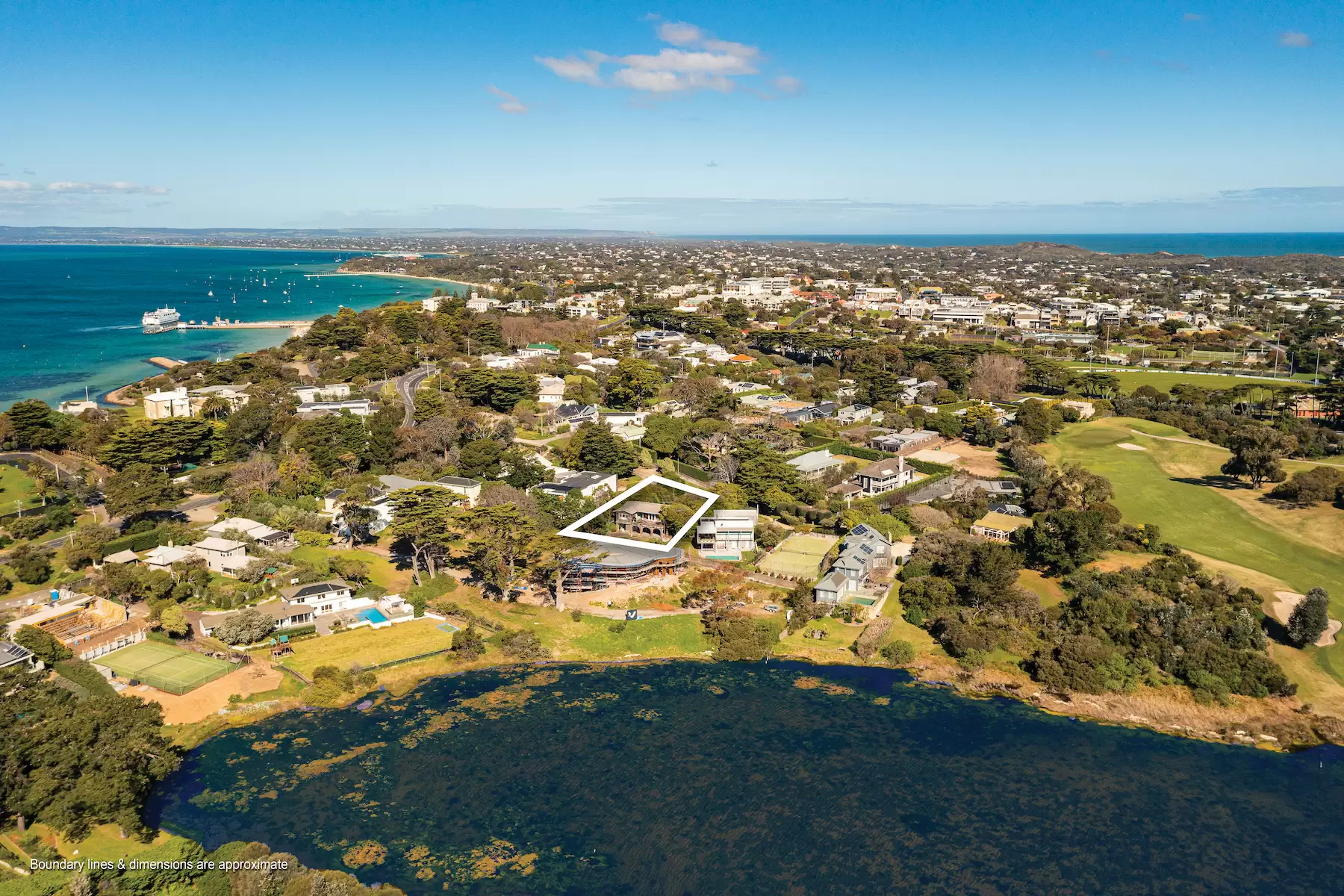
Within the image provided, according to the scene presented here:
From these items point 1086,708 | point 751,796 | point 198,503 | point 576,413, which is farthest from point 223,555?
point 1086,708

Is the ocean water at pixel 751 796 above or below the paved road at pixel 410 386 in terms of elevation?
below

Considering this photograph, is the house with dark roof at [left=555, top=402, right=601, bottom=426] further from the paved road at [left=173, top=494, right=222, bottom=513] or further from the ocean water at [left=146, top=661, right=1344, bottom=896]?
the ocean water at [left=146, top=661, right=1344, bottom=896]

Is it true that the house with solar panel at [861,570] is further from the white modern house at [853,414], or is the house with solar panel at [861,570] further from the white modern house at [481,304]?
the white modern house at [481,304]

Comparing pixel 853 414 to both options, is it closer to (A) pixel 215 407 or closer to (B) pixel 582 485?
(B) pixel 582 485

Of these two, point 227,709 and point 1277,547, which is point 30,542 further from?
point 1277,547

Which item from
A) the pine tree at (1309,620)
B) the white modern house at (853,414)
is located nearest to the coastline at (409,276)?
the white modern house at (853,414)

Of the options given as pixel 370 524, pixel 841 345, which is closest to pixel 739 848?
pixel 370 524
